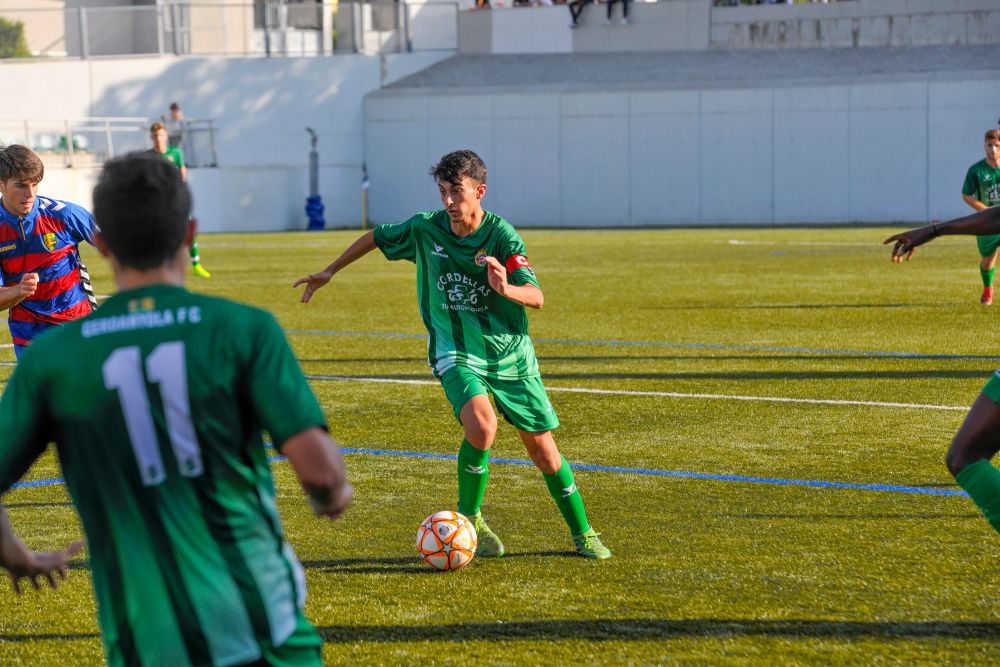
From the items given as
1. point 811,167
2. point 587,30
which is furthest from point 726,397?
point 587,30

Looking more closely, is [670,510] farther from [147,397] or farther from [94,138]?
[94,138]

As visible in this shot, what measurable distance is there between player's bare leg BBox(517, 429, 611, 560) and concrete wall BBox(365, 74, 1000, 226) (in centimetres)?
3421

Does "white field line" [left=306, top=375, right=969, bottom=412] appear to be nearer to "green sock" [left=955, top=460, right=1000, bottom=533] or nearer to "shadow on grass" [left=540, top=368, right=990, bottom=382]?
"shadow on grass" [left=540, top=368, right=990, bottom=382]

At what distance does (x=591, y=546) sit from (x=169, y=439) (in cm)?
351

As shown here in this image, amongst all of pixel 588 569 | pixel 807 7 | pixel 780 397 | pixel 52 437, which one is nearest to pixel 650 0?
pixel 807 7

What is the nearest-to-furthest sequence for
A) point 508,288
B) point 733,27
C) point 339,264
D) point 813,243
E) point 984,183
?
point 508,288 < point 339,264 < point 984,183 < point 813,243 < point 733,27

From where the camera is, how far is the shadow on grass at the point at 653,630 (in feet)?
15.7

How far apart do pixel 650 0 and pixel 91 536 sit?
4156 centimetres

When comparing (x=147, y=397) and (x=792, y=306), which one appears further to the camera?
(x=792, y=306)

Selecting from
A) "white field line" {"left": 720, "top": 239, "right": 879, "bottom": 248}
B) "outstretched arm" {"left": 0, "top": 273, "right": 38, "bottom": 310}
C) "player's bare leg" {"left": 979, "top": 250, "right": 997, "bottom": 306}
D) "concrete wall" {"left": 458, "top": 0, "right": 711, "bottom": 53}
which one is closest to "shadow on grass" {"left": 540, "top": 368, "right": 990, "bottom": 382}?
"player's bare leg" {"left": 979, "top": 250, "right": 997, "bottom": 306}

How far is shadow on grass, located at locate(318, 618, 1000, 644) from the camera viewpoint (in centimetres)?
479

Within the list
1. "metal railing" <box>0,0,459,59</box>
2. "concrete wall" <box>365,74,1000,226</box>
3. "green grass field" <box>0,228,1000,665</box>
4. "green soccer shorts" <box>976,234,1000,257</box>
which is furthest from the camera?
"metal railing" <box>0,0,459,59</box>

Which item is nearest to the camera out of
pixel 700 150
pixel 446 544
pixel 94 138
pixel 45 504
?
pixel 446 544

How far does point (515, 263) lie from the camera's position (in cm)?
602
